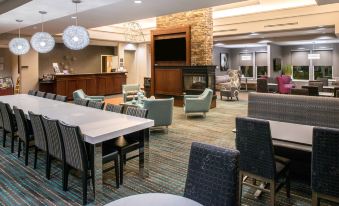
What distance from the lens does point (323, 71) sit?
596 inches

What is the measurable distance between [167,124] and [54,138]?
10.4ft

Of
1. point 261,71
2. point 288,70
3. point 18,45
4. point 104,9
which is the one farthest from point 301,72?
point 18,45

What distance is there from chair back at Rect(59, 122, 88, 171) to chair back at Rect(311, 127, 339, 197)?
235 cm

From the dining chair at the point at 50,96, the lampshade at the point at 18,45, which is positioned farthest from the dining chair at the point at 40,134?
the lampshade at the point at 18,45

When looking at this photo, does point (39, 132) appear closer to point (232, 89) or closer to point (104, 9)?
point (104, 9)

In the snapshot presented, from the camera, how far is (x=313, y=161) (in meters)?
2.45

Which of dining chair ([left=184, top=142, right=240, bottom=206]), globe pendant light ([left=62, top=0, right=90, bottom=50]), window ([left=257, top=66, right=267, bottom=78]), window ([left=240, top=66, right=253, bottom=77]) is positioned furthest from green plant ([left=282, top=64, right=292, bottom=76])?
dining chair ([left=184, top=142, right=240, bottom=206])

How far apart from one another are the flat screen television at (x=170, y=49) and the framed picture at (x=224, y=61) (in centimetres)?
775

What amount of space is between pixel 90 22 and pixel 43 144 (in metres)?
5.28

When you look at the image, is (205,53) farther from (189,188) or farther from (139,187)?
(189,188)

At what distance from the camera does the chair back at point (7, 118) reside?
4.81m

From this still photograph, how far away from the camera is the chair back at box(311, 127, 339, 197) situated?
230cm

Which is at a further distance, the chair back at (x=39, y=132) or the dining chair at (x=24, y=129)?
the dining chair at (x=24, y=129)

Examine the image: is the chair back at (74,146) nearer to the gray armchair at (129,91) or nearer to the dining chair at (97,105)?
the dining chair at (97,105)
